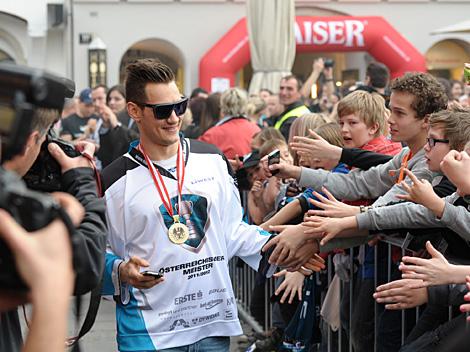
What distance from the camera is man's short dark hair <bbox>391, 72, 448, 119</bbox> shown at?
509cm

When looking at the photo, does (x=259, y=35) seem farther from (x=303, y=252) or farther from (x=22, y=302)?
(x=22, y=302)

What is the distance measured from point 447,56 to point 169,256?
97.6 ft

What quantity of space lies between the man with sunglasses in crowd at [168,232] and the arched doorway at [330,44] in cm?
2323

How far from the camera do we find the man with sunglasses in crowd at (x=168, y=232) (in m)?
4.50

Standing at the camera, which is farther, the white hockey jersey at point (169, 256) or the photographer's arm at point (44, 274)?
the white hockey jersey at point (169, 256)

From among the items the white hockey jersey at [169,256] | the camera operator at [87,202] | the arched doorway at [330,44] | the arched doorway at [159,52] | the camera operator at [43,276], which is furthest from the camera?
the arched doorway at [159,52]

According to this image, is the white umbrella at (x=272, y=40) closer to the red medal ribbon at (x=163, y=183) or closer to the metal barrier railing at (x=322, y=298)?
the metal barrier railing at (x=322, y=298)

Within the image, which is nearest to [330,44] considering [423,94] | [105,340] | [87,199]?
[105,340]

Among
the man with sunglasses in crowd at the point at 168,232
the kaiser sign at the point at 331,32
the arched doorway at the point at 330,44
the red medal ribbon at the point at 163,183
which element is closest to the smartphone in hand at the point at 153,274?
the man with sunglasses in crowd at the point at 168,232

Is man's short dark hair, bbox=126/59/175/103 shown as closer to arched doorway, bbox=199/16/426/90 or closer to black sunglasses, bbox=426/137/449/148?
black sunglasses, bbox=426/137/449/148

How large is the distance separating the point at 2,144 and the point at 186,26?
94.8 feet

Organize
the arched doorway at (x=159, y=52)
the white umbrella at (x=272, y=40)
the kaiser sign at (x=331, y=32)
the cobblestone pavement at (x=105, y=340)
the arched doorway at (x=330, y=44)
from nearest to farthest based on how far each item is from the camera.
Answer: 1. the cobblestone pavement at (x=105, y=340)
2. the white umbrella at (x=272, y=40)
3. the arched doorway at (x=330, y=44)
4. the kaiser sign at (x=331, y=32)
5. the arched doorway at (x=159, y=52)

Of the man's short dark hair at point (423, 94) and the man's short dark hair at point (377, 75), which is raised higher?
the man's short dark hair at point (377, 75)

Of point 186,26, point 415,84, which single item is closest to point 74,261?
point 415,84
